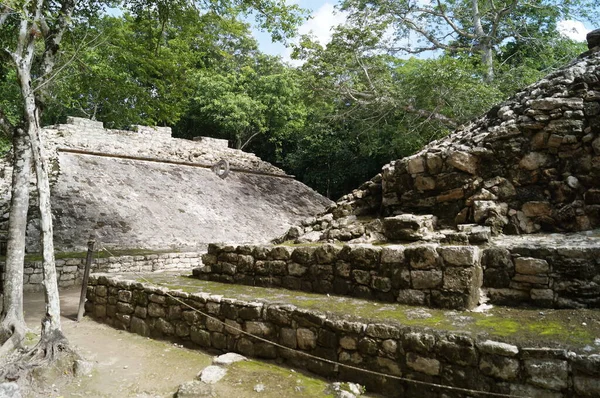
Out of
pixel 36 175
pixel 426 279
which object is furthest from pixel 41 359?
pixel 426 279

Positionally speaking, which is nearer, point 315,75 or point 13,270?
point 13,270

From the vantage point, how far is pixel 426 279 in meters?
4.05

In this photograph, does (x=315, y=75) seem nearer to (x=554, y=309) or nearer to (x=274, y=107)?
(x=274, y=107)

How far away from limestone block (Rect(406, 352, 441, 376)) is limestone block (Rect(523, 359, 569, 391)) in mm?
626

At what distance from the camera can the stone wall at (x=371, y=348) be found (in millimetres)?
2750

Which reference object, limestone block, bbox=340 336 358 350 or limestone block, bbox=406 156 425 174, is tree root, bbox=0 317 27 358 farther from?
limestone block, bbox=406 156 425 174

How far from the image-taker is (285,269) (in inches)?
211

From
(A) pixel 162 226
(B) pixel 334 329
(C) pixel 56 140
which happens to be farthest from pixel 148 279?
(C) pixel 56 140

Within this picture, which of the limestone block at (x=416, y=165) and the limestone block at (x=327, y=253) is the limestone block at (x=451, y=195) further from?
the limestone block at (x=327, y=253)

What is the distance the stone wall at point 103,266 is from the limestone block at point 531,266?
327 inches

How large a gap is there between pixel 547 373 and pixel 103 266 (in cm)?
898

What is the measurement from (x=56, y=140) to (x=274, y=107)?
13046 millimetres

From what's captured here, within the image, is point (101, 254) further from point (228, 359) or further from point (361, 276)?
point (361, 276)

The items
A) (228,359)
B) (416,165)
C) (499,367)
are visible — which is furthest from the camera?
(416,165)
